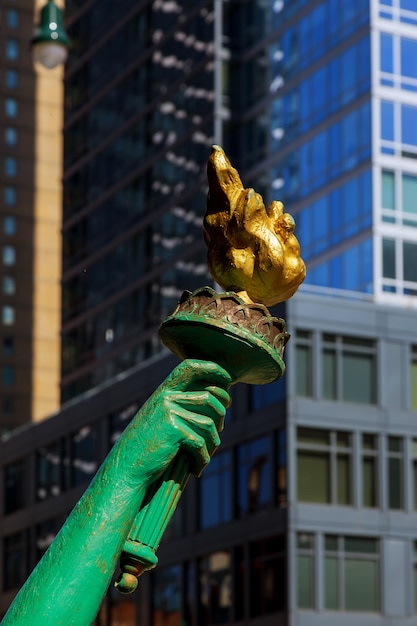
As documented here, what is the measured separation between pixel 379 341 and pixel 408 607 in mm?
6971

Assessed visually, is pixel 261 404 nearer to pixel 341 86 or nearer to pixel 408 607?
pixel 408 607

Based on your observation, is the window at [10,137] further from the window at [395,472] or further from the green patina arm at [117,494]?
the green patina arm at [117,494]

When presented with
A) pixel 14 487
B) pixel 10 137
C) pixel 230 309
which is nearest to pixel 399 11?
pixel 14 487

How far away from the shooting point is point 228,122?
60.8 m

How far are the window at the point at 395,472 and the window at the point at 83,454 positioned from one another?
43.5 ft

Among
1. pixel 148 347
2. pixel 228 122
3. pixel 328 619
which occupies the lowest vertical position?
pixel 328 619

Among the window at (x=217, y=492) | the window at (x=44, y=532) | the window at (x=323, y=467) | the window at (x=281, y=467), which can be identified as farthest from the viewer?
the window at (x=44, y=532)

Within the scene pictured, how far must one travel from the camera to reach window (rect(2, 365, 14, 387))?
106 metres

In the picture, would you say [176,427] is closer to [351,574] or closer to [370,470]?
[351,574]

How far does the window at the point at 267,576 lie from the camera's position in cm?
4097

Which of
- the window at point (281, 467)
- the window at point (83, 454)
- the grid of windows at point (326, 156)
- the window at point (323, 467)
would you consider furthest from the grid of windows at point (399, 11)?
the window at point (83, 454)

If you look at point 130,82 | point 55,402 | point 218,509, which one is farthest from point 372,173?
point 55,402

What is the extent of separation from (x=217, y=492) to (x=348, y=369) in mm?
5339

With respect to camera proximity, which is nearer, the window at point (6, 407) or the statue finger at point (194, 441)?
the statue finger at point (194, 441)
